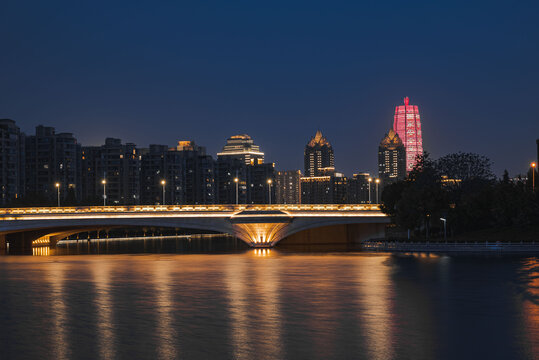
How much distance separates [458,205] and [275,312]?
76322 mm

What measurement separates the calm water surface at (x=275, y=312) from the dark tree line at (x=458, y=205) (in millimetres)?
30835

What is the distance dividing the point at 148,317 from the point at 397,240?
230 feet

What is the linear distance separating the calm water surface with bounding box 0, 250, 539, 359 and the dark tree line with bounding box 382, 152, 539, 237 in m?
30.8

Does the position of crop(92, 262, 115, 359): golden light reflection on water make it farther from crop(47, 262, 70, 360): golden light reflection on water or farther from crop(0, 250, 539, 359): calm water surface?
crop(47, 262, 70, 360): golden light reflection on water

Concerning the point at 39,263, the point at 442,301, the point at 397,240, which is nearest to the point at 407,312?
the point at 442,301

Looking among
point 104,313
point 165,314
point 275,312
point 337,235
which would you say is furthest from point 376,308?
point 337,235

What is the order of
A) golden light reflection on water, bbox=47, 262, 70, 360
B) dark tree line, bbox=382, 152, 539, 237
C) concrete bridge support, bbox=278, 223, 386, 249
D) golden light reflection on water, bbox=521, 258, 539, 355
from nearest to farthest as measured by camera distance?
1. golden light reflection on water, bbox=47, 262, 70, 360
2. golden light reflection on water, bbox=521, 258, 539, 355
3. dark tree line, bbox=382, 152, 539, 237
4. concrete bridge support, bbox=278, 223, 386, 249

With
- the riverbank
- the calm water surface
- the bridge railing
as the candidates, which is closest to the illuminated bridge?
the bridge railing

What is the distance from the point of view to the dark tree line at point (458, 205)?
103688 millimetres

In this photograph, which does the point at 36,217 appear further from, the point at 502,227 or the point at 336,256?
the point at 502,227

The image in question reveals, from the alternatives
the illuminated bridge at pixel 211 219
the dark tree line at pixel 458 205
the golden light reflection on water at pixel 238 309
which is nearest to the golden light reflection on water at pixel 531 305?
the golden light reflection on water at pixel 238 309

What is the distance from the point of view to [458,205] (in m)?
113

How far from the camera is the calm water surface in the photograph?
104 ft

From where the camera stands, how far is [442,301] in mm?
46844
